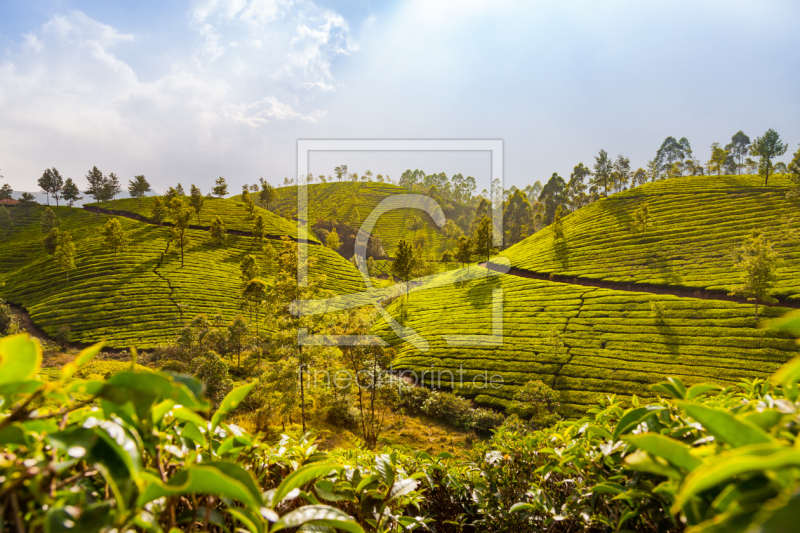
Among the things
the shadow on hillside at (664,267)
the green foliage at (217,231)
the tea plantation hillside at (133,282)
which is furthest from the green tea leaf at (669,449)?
the green foliage at (217,231)

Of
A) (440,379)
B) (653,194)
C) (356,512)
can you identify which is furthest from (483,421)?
(653,194)

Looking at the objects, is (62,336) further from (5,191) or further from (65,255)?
(5,191)

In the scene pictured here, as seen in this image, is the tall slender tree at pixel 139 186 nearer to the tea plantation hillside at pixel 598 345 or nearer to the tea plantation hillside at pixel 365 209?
the tea plantation hillside at pixel 365 209

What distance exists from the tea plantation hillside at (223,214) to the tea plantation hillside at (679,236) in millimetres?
29844

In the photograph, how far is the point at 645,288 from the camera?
83.1 feet

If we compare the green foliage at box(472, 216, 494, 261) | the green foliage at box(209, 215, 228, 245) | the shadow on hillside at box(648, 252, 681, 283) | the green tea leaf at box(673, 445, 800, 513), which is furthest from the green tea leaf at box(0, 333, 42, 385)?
the green foliage at box(209, 215, 228, 245)

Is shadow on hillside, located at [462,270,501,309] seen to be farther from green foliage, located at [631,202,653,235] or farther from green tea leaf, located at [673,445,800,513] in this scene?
green tea leaf, located at [673,445,800,513]

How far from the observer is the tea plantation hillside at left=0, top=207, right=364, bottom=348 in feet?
79.1

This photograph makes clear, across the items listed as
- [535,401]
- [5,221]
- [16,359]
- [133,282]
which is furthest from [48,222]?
[16,359]

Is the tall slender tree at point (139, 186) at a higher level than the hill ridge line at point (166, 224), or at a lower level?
higher

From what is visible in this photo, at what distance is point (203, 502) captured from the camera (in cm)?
84

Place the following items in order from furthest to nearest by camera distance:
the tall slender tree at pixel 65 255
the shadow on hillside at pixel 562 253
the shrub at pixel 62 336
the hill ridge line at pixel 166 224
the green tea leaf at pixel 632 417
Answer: the hill ridge line at pixel 166 224 → the shadow on hillside at pixel 562 253 → the tall slender tree at pixel 65 255 → the shrub at pixel 62 336 → the green tea leaf at pixel 632 417

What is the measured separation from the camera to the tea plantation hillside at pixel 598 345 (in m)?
16.6

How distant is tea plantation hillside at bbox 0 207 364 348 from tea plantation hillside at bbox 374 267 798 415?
1060 centimetres
